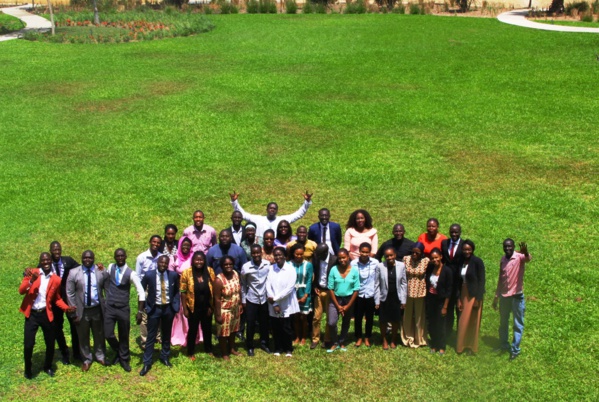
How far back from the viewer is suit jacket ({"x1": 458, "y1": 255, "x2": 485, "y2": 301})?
37.5 feet

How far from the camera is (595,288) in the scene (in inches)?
540

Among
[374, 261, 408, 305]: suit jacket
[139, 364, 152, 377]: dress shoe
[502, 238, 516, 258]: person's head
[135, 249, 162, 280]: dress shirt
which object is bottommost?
[139, 364, 152, 377]: dress shoe

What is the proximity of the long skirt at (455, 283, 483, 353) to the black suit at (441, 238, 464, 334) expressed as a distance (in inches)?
5.1

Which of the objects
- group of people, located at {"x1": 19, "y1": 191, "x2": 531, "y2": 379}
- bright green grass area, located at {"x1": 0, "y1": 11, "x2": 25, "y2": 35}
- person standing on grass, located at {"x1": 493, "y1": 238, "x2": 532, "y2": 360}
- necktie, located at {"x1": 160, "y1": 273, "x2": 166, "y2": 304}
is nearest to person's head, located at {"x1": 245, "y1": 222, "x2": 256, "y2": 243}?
group of people, located at {"x1": 19, "y1": 191, "x2": 531, "y2": 379}

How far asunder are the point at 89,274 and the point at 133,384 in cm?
176

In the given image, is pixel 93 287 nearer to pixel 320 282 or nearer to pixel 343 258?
pixel 320 282

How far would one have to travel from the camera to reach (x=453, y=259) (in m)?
11.7

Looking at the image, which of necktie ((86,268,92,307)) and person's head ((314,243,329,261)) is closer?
necktie ((86,268,92,307))

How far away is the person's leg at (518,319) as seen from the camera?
37.8 feet

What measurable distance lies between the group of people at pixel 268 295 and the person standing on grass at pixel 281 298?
2 centimetres

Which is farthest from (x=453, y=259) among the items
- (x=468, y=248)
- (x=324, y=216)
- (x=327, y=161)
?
(x=327, y=161)

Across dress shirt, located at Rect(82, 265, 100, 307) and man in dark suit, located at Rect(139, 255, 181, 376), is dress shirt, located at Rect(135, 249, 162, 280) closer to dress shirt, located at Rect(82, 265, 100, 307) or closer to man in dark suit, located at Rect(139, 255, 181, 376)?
man in dark suit, located at Rect(139, 255, 181, 376)

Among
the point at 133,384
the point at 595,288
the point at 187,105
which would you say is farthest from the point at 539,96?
the point at 133,384

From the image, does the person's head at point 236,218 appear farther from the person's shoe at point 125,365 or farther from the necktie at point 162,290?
the person's shoe at point 125,365
